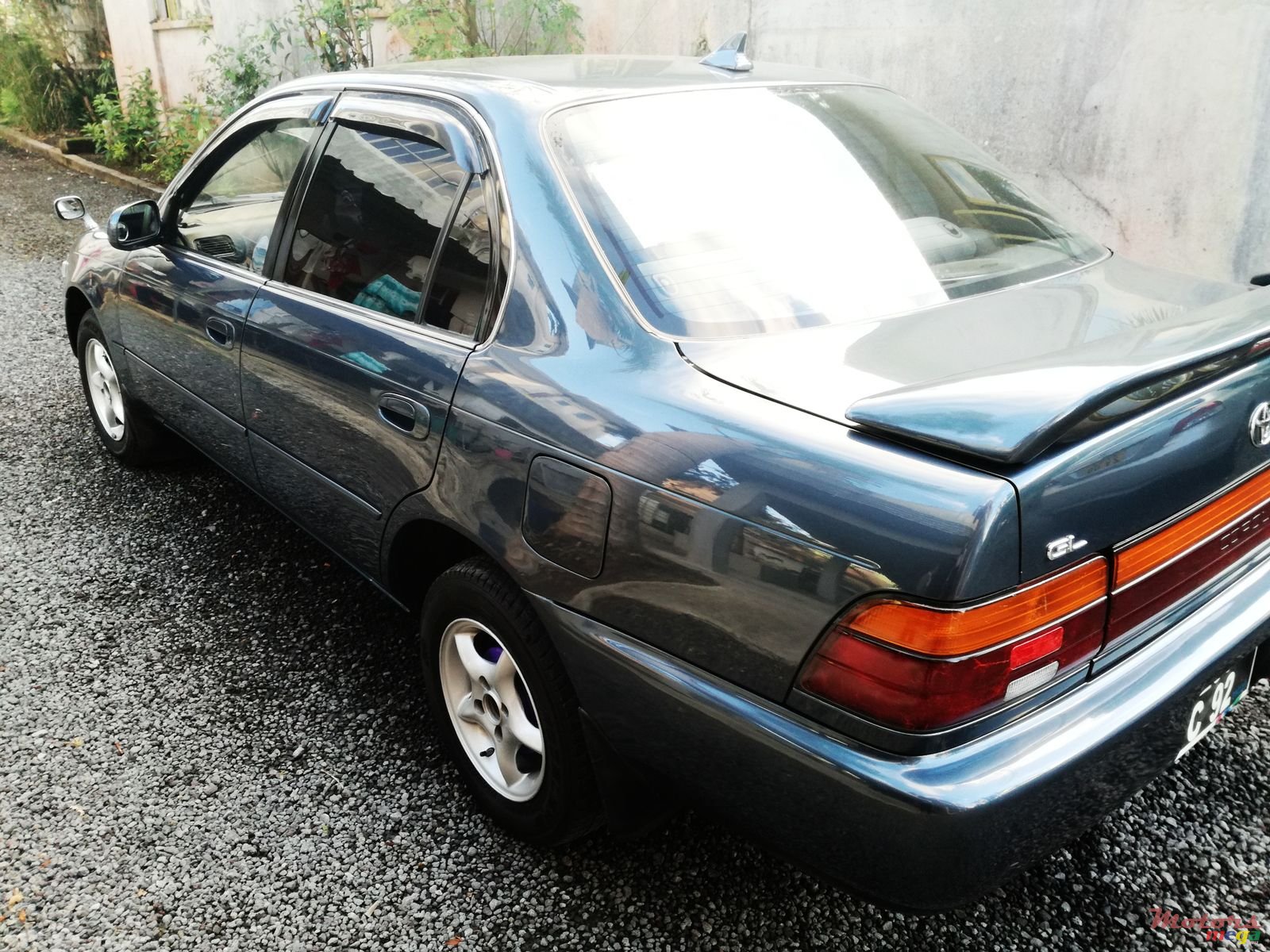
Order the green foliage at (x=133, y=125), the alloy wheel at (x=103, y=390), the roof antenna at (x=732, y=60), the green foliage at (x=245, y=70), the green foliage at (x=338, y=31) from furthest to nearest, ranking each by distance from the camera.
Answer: the green foliage at (x=133, y=125) < the green foliage at (x=245, y=70) < the green foliage at (x=338, y=31) < the alloy wheel at (x=103, y=390) < the roof antenna at (x=732, y=60)

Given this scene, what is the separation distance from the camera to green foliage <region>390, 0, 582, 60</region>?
23.1 ft

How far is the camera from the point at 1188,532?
1.77m

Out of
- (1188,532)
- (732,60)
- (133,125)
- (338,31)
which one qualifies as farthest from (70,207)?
(133,125)

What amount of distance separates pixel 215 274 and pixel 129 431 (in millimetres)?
1328

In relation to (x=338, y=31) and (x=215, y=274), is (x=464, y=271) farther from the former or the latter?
(x=338, y=31)

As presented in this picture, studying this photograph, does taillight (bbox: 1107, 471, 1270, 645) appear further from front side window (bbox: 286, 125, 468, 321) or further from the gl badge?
front side window (bbox: 286, 125, 468, 321)

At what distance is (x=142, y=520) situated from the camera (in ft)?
12.9

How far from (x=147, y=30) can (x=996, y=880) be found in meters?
13.1

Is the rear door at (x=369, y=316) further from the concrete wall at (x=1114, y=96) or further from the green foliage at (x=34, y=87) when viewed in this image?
the green foliage at (x=34, y=87)

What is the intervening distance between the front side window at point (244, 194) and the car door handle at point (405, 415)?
2.93ft

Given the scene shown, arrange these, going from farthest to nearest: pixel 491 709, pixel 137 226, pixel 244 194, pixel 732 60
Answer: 1. pixel 137 226
2. pixel 244 194
3. pixel 732 60
4. pixel 491 709

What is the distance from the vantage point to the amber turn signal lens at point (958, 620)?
1463 mm

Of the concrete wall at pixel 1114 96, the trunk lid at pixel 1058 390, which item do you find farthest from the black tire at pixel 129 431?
the concrete wall at pixel 1114 96

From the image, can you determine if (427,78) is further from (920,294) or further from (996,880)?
(996,880)
